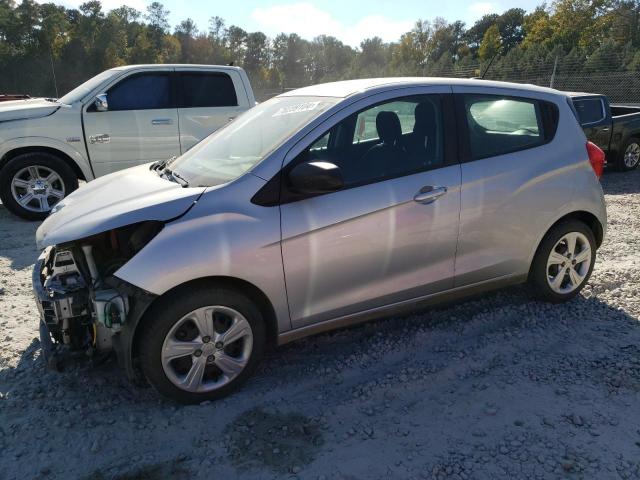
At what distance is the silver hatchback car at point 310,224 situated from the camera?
2807mm

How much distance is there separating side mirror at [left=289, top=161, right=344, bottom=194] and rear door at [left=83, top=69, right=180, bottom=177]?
498cm

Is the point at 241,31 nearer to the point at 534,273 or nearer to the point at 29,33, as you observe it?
the point at 29,33

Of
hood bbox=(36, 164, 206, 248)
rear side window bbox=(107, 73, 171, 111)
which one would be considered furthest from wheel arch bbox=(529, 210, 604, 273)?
rear side window bbox=(107, 73, 171, 111)

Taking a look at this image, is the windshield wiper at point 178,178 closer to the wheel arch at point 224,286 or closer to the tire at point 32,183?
the wheel arch at point 224,286

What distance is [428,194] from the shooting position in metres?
3.29

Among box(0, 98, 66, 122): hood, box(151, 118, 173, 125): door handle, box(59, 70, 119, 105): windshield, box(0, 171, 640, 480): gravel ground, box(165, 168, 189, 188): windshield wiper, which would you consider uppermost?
box(59, 70, 119, 105): windshield

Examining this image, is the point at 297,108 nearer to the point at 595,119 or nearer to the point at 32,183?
the point at 32,183

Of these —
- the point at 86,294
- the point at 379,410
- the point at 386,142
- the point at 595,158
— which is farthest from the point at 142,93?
the point at 379,410

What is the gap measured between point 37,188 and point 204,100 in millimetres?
2544

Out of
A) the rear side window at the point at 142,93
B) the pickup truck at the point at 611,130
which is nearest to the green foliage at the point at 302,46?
the pickup truck at the point at 611,130

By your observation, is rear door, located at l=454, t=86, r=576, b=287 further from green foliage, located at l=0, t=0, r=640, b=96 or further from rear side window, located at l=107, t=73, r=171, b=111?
green foliage, located at l=0, t=0, r=640, b=96

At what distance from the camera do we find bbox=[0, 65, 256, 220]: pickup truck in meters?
6.73

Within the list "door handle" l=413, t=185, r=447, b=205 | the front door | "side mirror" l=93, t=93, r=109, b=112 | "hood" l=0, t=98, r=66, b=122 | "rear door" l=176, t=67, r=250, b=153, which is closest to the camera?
the front door

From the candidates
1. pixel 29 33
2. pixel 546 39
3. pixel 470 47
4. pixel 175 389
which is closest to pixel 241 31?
pixel 470 47
